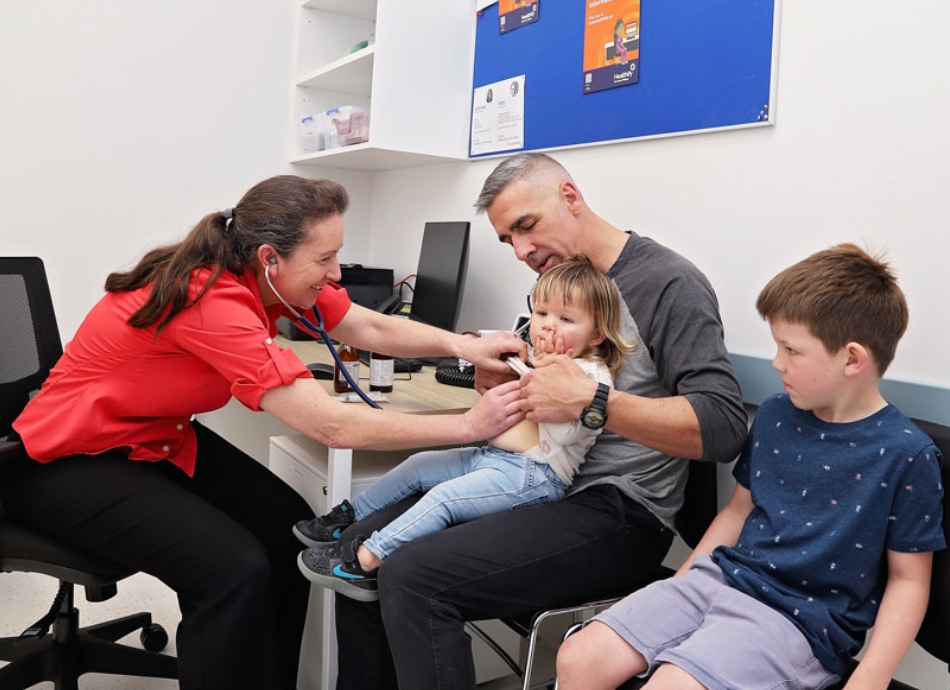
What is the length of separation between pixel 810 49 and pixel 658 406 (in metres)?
0.83

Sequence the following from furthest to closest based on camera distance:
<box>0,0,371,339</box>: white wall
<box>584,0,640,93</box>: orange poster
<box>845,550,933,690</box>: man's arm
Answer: <box>0,0,371,339</box>: white wall
<box>584,0,640,93</box>: orange poster
<box>845,550,933,690</box>: man's arm

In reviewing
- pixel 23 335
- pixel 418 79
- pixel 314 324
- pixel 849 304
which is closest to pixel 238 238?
pixel 314 324

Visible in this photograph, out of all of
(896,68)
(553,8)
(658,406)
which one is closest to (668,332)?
(658,406)

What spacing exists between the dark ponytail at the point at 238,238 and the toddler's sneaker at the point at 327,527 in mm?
493

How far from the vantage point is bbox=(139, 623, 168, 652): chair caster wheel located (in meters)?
2.21

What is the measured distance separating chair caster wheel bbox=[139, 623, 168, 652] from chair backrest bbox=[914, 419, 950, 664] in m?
1.91

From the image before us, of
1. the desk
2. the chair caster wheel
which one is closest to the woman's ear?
the desk

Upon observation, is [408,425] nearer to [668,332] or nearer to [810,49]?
[668,332]

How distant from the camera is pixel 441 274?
2592 millimetres

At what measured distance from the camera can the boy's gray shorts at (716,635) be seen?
1.06m

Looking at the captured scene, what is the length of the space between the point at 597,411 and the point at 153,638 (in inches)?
61.9

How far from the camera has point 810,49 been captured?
5.23ft

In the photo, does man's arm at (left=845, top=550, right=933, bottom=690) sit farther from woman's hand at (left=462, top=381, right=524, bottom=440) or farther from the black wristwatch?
woman's hand at (left=462, top=381, right=524, bottom=440)

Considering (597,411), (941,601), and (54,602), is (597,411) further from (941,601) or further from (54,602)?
(54,602)
